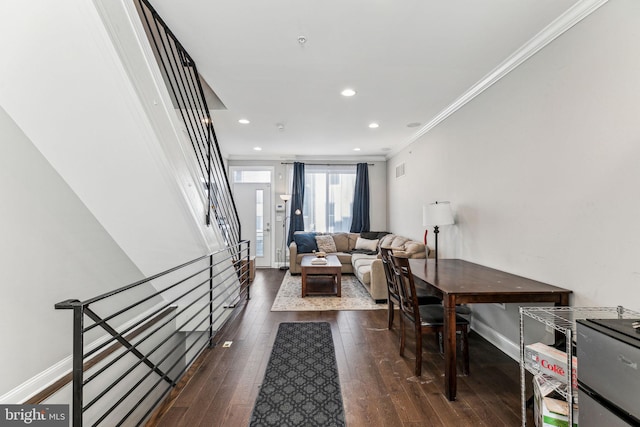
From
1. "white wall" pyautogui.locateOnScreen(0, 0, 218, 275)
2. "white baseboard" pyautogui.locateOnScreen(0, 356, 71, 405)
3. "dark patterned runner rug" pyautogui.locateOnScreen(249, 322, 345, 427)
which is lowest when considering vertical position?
"dark patterned runner rug" pyautogui.locateOnScreen(249, 322, 345, 427)

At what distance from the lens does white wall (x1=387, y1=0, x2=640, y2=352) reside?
163cm

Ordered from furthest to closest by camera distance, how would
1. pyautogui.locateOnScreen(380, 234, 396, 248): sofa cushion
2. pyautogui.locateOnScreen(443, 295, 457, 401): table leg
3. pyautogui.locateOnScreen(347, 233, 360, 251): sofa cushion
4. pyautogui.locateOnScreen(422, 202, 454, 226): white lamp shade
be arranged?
pyautogui.locateOnScreen(347, 233, 360, 251): sofa cushion < pyautogui.locateOnScreen(380, 234, 396, 248): sofa cushion < pyautogui.locateOnScreen(422, 202, 454, 226): white lamp shade < pyautogui.locateOnScreen(443, 295, 457, 401): table leg

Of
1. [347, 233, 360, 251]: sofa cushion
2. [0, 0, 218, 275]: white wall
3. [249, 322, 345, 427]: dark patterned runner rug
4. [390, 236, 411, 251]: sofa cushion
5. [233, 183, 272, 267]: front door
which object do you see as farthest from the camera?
[233, 183, 272, 267]: front door

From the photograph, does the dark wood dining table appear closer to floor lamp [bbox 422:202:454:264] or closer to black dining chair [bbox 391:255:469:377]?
black dining chair [bbox 391:255:469:377]

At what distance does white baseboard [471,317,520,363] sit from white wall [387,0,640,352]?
0.05 meters

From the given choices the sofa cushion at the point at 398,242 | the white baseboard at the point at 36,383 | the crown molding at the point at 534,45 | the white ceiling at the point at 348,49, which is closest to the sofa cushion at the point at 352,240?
the sofa cushion at the point at 398,242

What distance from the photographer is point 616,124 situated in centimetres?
167

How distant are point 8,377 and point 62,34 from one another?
1951 millimetres

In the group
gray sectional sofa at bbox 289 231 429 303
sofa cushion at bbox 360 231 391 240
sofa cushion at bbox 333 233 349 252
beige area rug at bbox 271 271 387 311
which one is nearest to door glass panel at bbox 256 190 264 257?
gray sectional sofa at bbox 289 231 429 303

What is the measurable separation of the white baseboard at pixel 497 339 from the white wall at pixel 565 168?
5cm

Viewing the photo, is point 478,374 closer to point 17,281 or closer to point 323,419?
point 323,419

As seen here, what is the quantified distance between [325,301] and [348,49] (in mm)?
3201

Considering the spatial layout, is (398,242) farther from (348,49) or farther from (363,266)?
(348,49)

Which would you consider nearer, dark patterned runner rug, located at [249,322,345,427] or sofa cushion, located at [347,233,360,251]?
dark patterned runner rug, located at [249,322,345,427]
